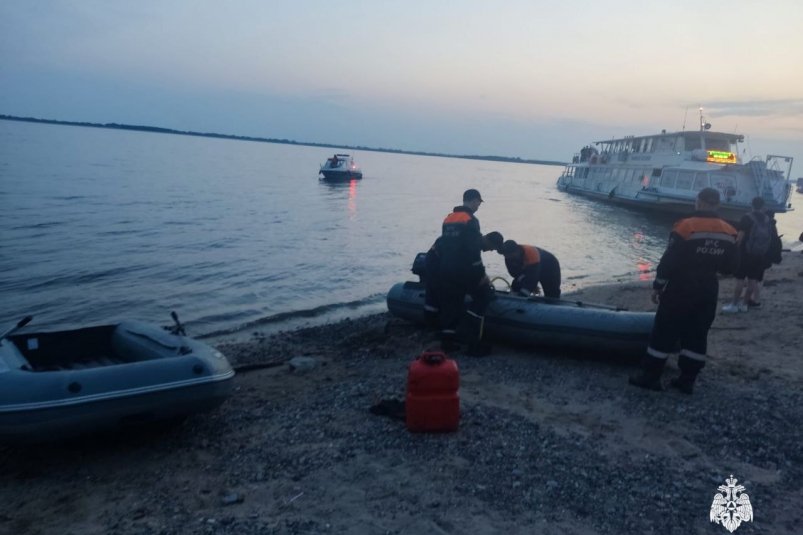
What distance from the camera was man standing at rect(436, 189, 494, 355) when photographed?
21.5 ft

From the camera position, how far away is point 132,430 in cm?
516

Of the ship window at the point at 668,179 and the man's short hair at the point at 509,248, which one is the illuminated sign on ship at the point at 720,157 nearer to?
the ship window at the point at 668,179

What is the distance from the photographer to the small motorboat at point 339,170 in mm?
53344

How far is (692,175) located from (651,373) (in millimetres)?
27281

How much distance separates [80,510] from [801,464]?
494cm

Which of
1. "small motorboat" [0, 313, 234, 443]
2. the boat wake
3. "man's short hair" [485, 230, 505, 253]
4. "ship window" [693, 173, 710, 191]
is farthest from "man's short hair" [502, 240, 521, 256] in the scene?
"ship window" [693, 173, 710, 191]

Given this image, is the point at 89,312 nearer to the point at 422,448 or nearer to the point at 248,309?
the point at 248,309

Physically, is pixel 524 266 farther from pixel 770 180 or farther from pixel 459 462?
pixel 770 180

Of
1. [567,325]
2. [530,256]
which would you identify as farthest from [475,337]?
[530,256]

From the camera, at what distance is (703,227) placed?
5.36m

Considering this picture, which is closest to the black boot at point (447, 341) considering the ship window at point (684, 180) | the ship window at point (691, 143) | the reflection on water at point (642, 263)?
the reflection on water at point (642, 263)

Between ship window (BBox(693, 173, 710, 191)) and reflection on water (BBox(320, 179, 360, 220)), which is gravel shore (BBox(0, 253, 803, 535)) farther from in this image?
ship window (BBox(693, 173, 710, 191))

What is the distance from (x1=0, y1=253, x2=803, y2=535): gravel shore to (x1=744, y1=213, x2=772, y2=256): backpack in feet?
9.43

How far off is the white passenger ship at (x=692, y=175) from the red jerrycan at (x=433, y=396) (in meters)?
26.0
